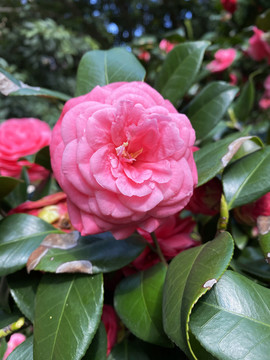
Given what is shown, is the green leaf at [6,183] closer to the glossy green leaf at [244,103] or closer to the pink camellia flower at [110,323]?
the pink camellia flower at [110,323]

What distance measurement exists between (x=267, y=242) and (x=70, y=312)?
0.24 m

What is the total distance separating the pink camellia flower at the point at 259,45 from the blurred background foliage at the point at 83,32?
1.2 inches

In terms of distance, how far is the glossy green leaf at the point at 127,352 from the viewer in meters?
0.50

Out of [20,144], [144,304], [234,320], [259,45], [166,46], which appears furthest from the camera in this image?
[166,46]

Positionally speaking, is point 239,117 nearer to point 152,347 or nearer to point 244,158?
point 244,158

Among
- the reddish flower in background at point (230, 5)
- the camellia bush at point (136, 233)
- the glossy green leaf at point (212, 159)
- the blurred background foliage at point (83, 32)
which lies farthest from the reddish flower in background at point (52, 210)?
the reddish flower in background at point (230, 5)

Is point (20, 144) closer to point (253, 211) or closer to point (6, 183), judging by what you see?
point (6, 183)

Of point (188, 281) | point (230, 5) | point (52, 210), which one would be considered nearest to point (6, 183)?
point (52, 210)

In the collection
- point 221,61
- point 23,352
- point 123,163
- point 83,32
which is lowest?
point 83,32

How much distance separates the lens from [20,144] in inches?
32.2

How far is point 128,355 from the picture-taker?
498 mm

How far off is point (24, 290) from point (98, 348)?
0.40 ft

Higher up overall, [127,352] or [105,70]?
[105,70]

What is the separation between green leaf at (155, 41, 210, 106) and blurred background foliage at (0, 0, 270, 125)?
1.27 ft
